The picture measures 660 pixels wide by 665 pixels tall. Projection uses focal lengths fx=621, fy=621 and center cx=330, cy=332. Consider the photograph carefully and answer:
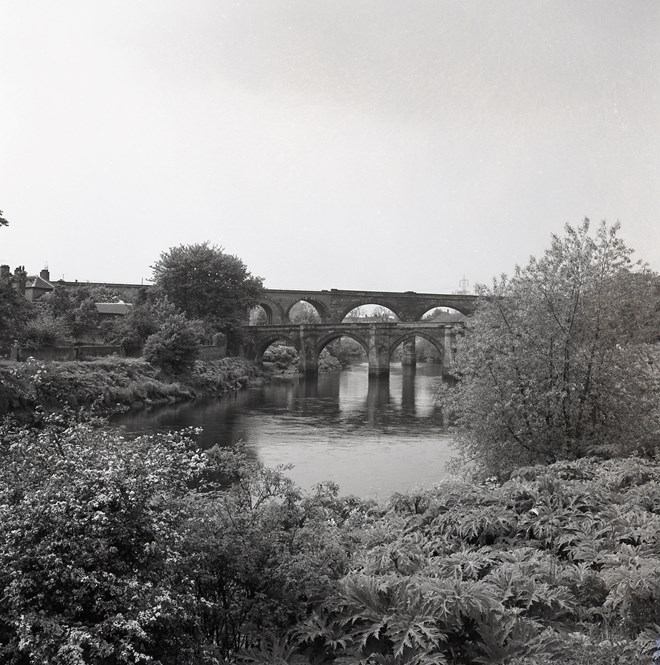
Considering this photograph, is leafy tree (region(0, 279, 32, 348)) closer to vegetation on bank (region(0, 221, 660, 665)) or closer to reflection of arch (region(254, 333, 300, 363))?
vegetation on bank (region(0, 221, 660, 665))

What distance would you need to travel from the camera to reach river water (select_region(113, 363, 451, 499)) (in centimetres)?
2077

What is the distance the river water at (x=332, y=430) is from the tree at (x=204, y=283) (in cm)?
1098

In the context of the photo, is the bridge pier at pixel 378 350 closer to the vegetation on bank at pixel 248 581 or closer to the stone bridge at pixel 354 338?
the stone bridge at pixel 354 338

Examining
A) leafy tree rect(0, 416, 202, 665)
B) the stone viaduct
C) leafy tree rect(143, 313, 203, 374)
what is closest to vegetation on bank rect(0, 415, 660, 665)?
leafy tree rect(0, 416, 202, 665)

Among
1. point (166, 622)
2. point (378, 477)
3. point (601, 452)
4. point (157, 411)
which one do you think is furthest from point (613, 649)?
point (157, 411)

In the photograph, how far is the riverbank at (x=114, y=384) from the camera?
2623cm

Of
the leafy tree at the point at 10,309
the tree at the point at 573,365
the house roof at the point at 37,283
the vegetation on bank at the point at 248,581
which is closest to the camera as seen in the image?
the vegetation on bank at the point at 248,581

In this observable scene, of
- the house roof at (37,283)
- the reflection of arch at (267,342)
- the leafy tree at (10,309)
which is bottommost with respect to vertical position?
the reflection of arch at (267,342)

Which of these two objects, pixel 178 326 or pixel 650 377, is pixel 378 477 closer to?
pixel 650 377

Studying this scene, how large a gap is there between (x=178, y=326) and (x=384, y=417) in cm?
1784

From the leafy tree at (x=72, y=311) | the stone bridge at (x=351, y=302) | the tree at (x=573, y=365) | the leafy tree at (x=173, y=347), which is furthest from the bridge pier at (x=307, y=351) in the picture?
the tree at (x=573, y=365)

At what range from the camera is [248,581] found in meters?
5.49

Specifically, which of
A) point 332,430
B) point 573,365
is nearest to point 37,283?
point 332,430

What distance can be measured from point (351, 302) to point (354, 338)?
17.3 meters
